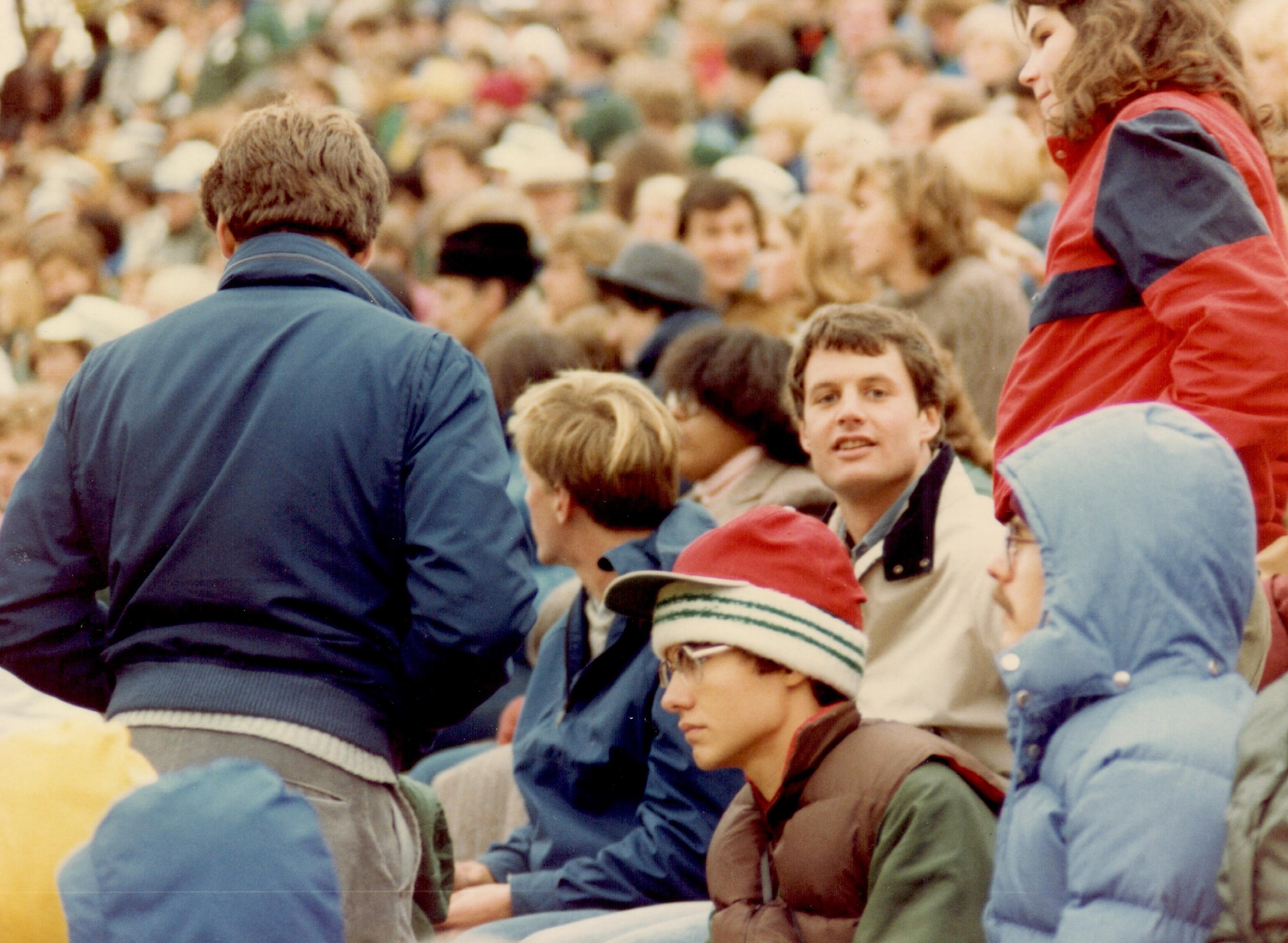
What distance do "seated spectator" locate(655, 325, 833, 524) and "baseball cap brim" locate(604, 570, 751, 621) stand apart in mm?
1377

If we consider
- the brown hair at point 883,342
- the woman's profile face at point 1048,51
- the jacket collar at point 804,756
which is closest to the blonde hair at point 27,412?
the brown hair at point 883,342

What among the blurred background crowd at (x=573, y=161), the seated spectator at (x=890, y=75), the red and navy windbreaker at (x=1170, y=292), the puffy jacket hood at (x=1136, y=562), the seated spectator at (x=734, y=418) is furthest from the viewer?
the seated spectator at (x=890, y=75)

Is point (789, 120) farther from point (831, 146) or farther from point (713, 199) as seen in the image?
point (713, 199)

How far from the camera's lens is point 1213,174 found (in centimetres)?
295

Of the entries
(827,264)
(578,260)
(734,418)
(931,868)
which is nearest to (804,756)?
(931,868)

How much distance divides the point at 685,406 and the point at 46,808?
287 centimetres

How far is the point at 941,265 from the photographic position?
546 cm

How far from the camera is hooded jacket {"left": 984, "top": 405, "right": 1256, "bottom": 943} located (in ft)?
7.30

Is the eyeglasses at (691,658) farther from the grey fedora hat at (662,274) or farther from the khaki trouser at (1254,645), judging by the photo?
the grey fedora hat at (662,274)

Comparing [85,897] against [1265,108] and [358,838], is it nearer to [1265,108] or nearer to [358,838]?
[358,838]

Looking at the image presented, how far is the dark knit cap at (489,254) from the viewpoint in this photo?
758 cm

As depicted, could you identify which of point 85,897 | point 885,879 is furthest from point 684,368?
point 85,897

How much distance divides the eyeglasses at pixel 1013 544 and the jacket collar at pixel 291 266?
129cm

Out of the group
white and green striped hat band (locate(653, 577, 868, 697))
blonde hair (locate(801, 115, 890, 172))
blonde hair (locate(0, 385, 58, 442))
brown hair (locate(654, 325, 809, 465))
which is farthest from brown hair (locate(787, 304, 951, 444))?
blonde hair (locate(0, 385, 58, 442))
